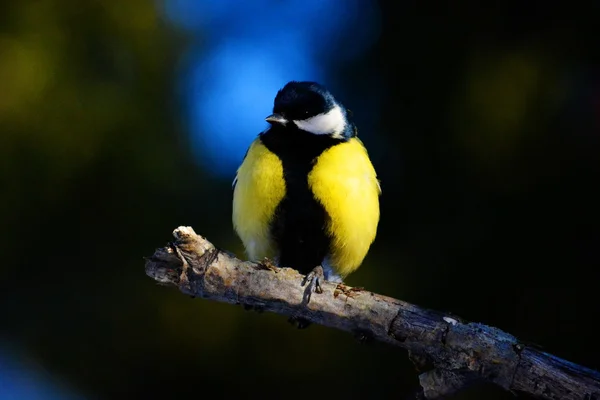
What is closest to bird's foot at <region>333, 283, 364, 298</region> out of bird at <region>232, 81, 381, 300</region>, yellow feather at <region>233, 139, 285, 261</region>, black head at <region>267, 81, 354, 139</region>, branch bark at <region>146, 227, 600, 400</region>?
branch bark at <region>146, 227, 600, 400</region>

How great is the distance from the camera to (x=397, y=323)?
153 centimetres

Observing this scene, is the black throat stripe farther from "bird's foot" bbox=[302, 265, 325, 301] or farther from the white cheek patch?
"bird's foot" bbox=[302, 265, 325, 301]

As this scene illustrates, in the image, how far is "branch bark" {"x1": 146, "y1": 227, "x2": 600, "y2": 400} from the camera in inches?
56.2

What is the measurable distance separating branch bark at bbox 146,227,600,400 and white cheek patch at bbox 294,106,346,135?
1.42ft

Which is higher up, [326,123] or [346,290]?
[326,123]

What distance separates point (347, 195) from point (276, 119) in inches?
10.7

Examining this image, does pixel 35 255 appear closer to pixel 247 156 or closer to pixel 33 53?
pixel 33 53

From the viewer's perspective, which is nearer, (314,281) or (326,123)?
(314,281)

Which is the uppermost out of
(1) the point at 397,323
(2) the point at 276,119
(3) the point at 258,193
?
(2) the point at 276,119

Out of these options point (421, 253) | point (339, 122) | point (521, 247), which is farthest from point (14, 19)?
point (521, 247)

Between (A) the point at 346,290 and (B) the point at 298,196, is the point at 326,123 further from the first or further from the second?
(A) the point at 346,290

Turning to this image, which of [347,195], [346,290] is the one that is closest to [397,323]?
[346,290]

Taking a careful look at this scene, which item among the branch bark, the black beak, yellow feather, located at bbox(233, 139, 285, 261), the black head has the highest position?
the black head

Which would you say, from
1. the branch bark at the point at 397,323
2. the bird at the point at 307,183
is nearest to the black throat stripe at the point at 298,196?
the bird at the point at 307,183
